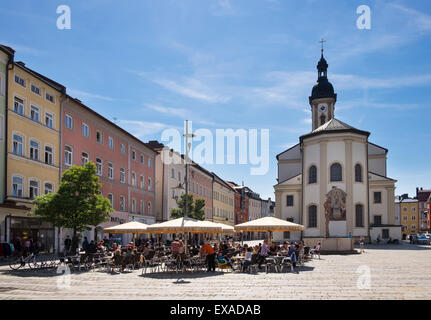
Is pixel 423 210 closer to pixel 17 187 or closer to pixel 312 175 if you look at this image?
pixel 312 175

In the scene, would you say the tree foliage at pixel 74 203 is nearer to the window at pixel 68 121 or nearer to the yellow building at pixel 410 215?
the window at pixel 68 121

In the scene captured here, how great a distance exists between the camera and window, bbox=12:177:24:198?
2681 centimetres

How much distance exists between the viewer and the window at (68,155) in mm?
33000

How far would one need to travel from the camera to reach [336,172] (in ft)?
167

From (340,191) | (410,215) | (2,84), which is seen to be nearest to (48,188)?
(2,84)

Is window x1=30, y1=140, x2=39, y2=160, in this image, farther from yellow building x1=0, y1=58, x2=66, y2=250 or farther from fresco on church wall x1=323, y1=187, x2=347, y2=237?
fresco on church wall x1=323, y1=187, x2=347, y2=237

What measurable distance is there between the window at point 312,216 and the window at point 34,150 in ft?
106

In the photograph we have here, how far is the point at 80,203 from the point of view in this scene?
22688 mm

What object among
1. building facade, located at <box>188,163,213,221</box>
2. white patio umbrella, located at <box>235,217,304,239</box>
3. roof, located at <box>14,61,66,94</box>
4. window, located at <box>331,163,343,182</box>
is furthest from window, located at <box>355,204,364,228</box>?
roof, located at <box>14,61,66,94</box>

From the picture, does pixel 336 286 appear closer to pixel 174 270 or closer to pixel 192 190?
pixel 174 270

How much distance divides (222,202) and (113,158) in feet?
154

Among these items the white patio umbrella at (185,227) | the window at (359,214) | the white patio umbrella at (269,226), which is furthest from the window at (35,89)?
the window at (359,214)

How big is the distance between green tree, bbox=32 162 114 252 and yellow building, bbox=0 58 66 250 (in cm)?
368

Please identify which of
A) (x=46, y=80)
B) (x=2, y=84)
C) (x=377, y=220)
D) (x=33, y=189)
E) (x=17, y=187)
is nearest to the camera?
(x=2, y=84)
